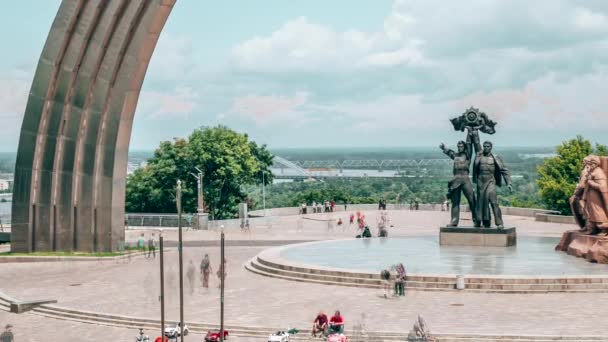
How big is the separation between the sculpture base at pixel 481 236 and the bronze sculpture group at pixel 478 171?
559 millimetres

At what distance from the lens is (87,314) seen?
110 feet

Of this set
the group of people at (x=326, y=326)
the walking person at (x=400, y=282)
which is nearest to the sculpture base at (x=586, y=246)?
the walking person at (x=400, y=282)

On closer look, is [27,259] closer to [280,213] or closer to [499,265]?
[499,265]

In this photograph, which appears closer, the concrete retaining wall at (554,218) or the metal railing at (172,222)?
the metal railing at (172,222)

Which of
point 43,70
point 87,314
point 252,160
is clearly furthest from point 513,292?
point 252,160

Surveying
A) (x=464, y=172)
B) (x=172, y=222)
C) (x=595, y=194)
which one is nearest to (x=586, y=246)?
(x=595, y=194)

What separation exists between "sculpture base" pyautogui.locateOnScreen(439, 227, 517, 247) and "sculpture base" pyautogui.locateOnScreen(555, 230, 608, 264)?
8.88 ft

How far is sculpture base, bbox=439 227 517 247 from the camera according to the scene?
156 feet

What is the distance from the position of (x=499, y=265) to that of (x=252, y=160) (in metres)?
52.6

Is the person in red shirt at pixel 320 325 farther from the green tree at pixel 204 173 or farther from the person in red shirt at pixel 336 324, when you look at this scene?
the green tree at pixel 204 173

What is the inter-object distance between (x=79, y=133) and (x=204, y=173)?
36350 millimetres

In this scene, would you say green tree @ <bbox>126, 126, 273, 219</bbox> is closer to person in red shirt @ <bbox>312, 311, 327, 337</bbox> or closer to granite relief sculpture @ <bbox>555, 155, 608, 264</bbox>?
granite relief sculpture @ <bbox>555, 155, 608, 264</bbox>

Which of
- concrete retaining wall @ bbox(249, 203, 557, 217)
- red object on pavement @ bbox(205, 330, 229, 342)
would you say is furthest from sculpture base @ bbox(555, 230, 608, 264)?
concrete retaining wall @ bbox(249, 203, 557, 217)

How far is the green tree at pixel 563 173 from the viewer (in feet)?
293
